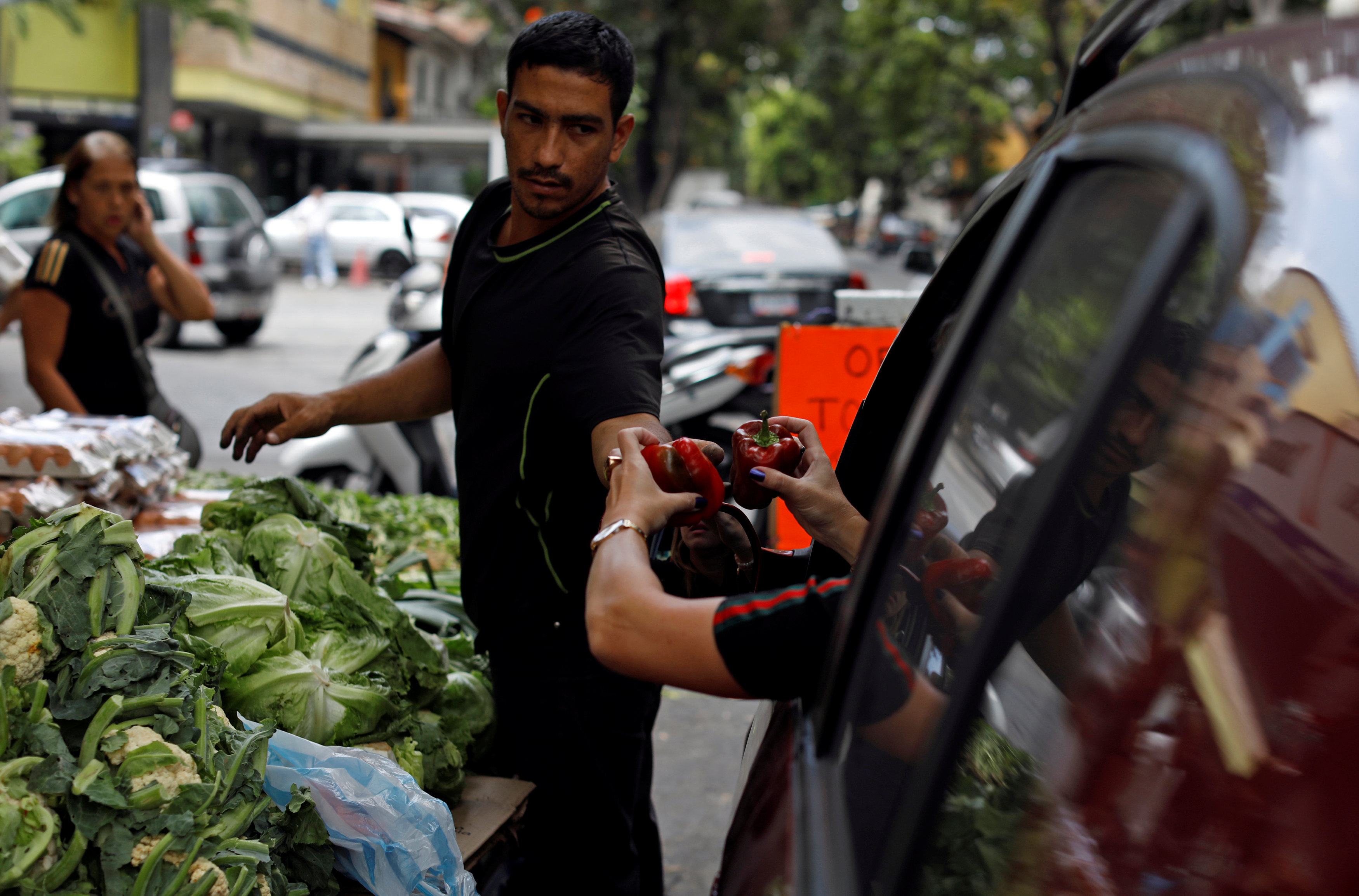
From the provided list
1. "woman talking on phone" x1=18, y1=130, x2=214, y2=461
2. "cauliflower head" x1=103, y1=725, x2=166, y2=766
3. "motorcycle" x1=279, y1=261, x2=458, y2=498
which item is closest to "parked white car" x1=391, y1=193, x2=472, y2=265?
"motorcycle" x1=279, y1=261, x2=458, y2=498

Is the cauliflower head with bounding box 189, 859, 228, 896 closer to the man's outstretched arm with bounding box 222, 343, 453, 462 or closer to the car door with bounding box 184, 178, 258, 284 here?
the man's outstretched arm with bounding box 222, 343, 453, 462

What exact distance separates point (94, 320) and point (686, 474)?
140 inches

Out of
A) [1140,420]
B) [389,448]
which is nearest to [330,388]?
[389,448]

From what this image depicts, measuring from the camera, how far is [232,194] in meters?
16.0

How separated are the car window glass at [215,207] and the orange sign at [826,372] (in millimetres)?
12473

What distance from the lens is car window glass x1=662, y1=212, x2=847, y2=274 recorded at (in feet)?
34.1

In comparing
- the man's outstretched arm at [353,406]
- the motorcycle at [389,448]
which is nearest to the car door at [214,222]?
the motorcycle at [389,448]

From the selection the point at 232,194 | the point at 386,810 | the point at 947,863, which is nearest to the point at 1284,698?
the point at 947,863

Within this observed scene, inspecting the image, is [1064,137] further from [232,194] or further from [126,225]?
[232,194]

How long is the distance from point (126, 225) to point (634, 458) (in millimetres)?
3744

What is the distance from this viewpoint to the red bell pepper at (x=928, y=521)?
1456mm

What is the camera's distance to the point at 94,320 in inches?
183

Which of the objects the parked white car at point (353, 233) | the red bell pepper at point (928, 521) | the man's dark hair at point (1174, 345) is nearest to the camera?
the man's dark hair at point (1174, 345)

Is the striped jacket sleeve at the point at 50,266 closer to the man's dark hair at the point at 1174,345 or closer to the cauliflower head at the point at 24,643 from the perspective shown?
the cauliflower head at the point at 24,643
